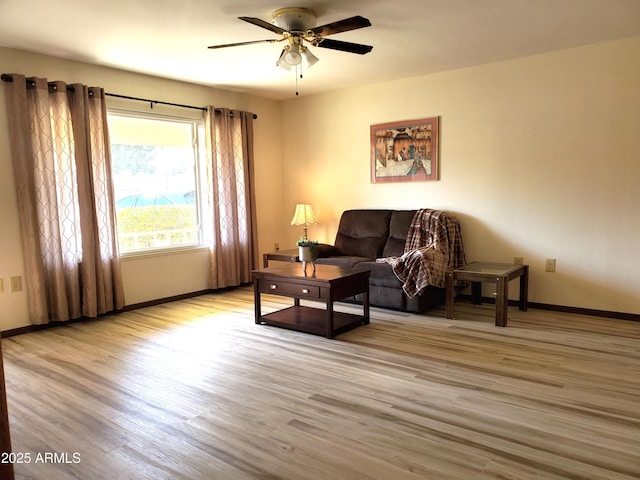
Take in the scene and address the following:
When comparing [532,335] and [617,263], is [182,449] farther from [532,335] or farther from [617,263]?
[617,263]

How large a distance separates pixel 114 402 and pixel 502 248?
370 centimetres

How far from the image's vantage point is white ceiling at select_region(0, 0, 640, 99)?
300 centimetres

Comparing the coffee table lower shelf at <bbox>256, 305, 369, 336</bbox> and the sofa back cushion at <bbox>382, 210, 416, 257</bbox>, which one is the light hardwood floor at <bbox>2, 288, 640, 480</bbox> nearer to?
the coffee table lower shelf at <bbox>256, 305, 369, 336</bbox>

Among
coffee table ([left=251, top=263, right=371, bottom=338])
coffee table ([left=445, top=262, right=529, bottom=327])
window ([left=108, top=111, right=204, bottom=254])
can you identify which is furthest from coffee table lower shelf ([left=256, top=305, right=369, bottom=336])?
window ([left=108, top=111, right=204, bottom=254])

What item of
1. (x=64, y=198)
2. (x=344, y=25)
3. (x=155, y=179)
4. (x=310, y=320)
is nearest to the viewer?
(x=344, y=25)

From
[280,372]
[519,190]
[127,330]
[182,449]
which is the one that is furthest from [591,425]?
[127,330]

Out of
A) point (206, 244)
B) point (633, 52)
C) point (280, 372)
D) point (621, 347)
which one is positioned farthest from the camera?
point (206, 244)

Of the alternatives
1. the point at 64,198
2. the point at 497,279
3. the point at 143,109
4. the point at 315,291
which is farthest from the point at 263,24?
the point at 497,279

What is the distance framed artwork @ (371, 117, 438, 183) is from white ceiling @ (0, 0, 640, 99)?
598 millimetres

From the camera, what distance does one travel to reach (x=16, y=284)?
3879 millimetres

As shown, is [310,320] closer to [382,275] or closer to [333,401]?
[382,275]

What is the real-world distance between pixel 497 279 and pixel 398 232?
4.55 ft

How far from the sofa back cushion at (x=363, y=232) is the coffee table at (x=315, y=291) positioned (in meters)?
1.07

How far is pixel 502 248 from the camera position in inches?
180
